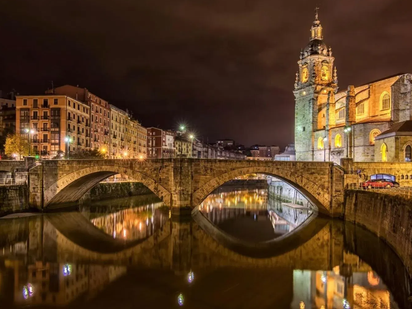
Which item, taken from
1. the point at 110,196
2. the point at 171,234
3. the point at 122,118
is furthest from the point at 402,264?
the point at 122,118

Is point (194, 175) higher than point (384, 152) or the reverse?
the reverse

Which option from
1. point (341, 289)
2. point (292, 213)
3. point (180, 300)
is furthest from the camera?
point (292, 213)

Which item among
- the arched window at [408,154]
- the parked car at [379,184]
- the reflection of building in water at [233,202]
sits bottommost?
the reflection of building in water at [233,202]

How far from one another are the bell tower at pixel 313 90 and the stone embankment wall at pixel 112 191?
30325 mm

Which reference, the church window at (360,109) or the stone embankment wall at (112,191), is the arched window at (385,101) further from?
the stone embankment wall at (112,191)

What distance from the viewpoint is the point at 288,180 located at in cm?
3391

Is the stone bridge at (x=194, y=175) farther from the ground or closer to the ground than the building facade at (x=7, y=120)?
closer to the ground

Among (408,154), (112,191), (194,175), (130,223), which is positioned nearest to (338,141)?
(408,154)

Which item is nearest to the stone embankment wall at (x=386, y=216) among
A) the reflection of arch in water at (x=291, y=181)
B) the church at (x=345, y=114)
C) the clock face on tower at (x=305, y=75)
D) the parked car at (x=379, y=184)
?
the reflection of arch in water at (x=291, y=181)

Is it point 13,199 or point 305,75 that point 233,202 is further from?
point 13,199

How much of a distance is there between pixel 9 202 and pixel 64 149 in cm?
2935

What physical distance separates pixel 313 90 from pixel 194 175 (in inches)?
1536

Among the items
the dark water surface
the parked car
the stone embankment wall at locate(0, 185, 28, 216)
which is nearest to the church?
the parked car

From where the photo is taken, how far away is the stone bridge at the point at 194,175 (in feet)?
107
